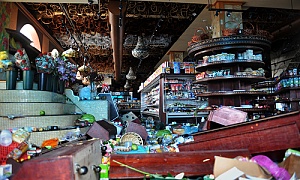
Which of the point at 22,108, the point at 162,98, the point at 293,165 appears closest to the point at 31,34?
the point at 162,98

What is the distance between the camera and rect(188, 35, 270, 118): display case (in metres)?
4.25

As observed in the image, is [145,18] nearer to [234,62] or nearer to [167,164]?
[234,62]

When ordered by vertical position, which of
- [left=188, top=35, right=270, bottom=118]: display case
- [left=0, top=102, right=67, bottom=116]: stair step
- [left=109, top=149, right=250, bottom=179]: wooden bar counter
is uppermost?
[left=188, top=35, right=270, bottom=118]: display case

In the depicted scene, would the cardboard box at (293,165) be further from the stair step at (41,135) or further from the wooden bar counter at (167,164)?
the stair step at (41,135)

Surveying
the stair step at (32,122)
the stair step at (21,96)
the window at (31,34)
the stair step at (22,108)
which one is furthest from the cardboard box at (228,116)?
the window at (31,34)

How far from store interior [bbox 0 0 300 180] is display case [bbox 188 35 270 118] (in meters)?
0.02

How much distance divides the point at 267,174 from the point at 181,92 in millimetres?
6355

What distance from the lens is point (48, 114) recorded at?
3.54 m

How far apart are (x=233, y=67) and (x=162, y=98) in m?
3.33

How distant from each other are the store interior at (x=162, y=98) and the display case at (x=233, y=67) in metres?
0.02

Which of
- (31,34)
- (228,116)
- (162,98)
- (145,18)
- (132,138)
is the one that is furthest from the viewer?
(31,34)

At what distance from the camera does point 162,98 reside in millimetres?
7504

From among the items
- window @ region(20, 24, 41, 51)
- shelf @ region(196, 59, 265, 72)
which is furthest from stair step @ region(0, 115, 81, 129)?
Answer: window @ region(20, 24, 41, 51)

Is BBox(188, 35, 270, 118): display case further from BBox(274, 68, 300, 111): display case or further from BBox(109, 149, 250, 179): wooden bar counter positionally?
BBox(109, 149, 250, 179): wooden bar counter
